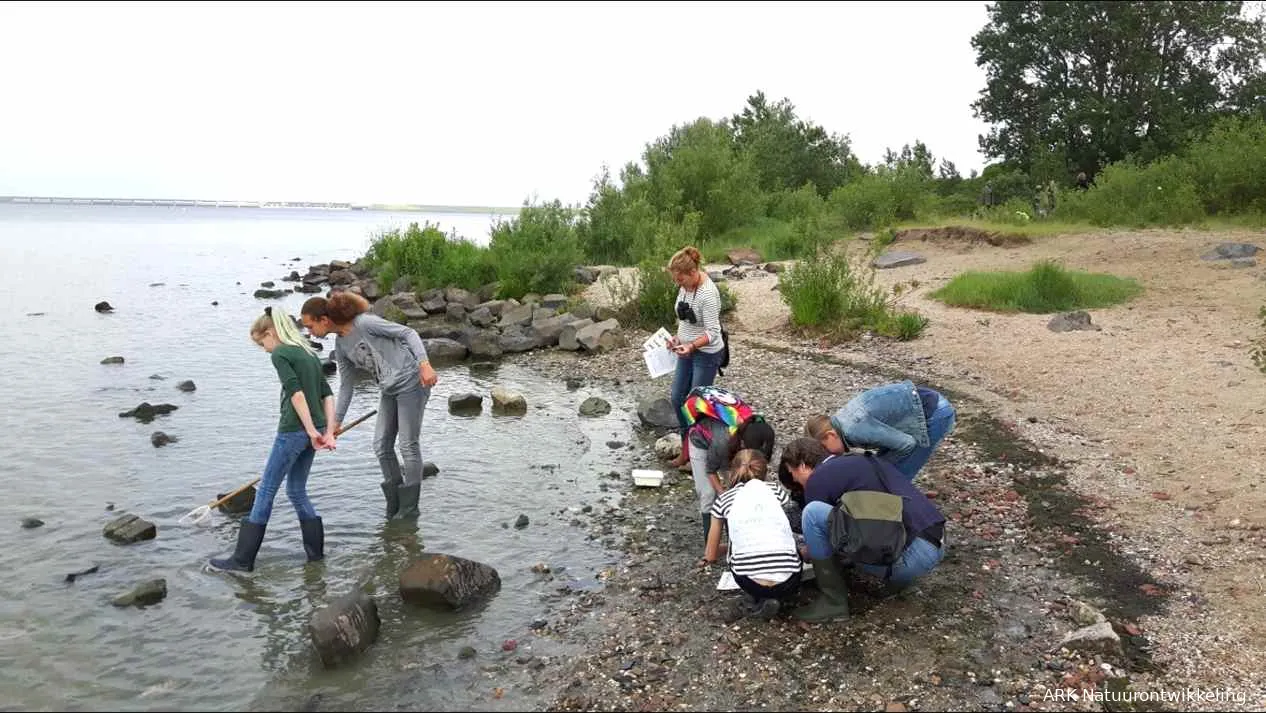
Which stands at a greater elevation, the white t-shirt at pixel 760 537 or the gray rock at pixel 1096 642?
the white t-shirt at pixel 760 537

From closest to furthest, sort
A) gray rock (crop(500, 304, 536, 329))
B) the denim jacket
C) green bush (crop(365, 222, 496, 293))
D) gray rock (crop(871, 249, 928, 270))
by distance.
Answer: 1. the denim jacket
2. gray rock (crop(500, 304, 536, 329))
3. gray rock (crop(871, 249, 928, 270))
4. green bush (crop(365, 222, 496, 293))

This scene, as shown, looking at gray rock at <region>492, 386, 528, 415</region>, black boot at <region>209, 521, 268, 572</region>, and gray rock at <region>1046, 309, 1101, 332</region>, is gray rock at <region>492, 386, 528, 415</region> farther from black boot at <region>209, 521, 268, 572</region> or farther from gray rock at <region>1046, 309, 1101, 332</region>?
gray rock at <region>1046, 309, 1101, 332</region>

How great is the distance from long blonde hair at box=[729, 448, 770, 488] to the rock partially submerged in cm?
1135

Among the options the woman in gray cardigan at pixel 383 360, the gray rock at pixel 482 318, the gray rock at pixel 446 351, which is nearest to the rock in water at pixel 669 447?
the woman in gray cardigan at pixel 383 360

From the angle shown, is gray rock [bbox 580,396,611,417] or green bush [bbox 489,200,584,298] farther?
green bush [bbox 489,200,584,298]

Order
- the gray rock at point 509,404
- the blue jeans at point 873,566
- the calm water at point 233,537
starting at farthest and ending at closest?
the gray rock at point 509,404 → the blue jeans at point 873,566 → the calm water at point 233,537

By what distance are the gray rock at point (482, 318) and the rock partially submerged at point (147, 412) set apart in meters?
10.6

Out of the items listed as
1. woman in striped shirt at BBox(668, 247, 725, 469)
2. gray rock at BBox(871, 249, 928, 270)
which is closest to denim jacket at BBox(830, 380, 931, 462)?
woman in striped shirt at BBox(668, 247, 725, 469)

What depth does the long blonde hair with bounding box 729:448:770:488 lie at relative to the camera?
6.75m

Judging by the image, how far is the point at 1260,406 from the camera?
10.9m

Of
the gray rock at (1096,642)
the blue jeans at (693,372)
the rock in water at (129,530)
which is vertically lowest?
the rock in water at (129,530)

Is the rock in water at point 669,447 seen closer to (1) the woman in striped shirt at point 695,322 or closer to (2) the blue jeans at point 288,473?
(1) the woman in striped shirt at point 695,322

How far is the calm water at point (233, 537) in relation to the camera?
20.3 ft

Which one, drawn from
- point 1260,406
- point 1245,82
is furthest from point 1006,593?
point 1245,82
